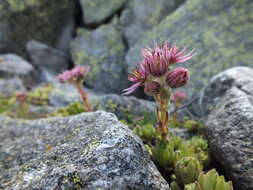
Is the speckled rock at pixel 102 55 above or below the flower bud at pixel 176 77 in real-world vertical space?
above

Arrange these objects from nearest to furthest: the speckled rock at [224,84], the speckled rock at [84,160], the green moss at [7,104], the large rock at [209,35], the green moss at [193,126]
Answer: the speckled rock at [84,160], the speckled rock at [224,84], the green moss at [193,126], the large rock at [209,35], the green moss at [7,104]

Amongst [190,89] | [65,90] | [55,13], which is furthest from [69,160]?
[55,13]

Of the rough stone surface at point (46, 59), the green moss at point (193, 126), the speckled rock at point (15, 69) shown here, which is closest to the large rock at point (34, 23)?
the rough stone surface at point (46, 59)

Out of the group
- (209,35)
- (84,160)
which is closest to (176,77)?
(84,160)

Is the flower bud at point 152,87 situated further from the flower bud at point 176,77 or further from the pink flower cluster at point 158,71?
the flower bud at point 176,77

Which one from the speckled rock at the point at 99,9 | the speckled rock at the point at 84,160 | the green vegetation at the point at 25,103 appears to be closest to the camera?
the speckled rock at the point at 84,160

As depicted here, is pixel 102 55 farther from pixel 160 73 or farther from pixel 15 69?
pixel 160 73

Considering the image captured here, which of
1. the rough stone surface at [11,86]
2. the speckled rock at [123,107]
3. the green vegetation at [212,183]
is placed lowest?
the green vegetation at [212,183]
